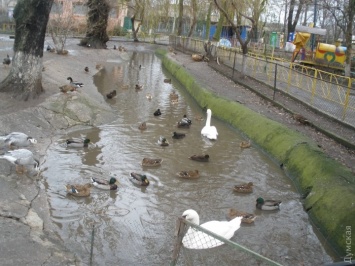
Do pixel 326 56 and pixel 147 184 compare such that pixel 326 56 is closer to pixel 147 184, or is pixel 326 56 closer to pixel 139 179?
pixel 147 184

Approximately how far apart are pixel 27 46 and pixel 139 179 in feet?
24.3

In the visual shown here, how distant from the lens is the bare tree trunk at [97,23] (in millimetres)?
36594

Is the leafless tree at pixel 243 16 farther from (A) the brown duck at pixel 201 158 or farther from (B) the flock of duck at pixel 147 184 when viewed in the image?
(A) the brown duck at pixel 201 158

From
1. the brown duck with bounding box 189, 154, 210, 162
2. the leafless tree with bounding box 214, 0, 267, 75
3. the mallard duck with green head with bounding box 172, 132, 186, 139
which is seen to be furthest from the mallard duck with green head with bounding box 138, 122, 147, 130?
the leafless tree with bounding box 214, 0, 267, 75

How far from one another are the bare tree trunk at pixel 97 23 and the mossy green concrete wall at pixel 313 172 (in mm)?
22666

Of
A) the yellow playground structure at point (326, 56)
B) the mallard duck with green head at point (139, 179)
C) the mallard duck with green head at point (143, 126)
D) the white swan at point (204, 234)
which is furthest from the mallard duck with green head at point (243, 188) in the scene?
the yellow playground structure at point (326, 56)

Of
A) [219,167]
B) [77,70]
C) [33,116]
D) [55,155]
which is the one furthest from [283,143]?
[77,70]

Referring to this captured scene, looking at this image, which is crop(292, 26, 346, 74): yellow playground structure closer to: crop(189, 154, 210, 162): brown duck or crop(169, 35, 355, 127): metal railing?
crop(169, 35, 355, 127): metal railing

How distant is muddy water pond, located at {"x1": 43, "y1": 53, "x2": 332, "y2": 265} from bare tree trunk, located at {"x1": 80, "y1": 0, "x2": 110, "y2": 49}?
2285 cm

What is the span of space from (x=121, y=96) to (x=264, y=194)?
12278 millimetres

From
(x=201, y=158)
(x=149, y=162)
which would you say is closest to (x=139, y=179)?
(x=149, y=162)

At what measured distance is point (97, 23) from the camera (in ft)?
126

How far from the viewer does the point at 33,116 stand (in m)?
14.2

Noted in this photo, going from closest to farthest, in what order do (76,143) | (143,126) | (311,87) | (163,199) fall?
(163,199) → (76,143) → (143,126) → (311,87)
